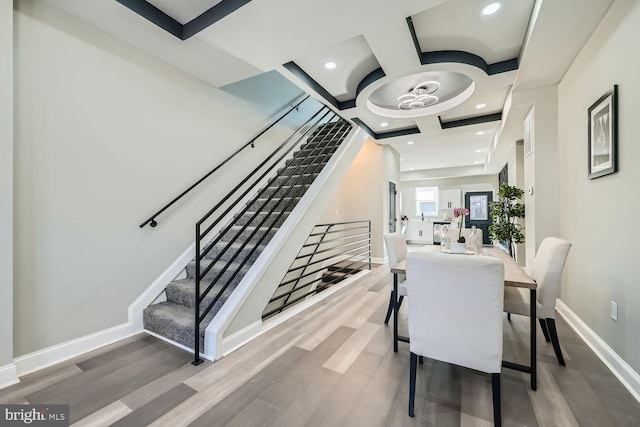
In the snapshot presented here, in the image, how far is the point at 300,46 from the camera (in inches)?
101

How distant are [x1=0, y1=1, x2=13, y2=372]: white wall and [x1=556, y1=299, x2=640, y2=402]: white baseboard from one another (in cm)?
400

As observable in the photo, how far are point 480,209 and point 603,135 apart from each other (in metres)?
8.01

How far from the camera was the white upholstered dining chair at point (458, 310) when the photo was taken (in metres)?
1.34

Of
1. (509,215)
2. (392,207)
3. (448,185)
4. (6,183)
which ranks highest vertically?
(448,185)

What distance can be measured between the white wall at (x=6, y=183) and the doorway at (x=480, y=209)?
10.5m

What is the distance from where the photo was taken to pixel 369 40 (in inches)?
99.0

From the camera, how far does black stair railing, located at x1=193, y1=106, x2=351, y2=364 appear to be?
6.84 feet

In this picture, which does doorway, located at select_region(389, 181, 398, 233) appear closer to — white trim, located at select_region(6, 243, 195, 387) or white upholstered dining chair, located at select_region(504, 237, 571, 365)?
white upholstered dining chair, located at select_region(504, 237, 571, 365)

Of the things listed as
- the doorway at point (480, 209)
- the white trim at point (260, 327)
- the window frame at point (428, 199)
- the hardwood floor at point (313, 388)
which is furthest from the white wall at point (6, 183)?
the window frame at point (428, 199)

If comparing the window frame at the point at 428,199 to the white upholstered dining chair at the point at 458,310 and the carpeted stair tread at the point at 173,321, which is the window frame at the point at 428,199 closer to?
the white upholstered dining chair at the point at 458,310

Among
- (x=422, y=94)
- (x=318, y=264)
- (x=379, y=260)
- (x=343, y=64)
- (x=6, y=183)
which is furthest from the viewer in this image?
(x=379, y=260)

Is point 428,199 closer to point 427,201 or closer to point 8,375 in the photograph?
point 427,201

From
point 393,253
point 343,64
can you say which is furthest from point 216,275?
point 343,64

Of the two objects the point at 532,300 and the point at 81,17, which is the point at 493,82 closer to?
the point at 532,300
